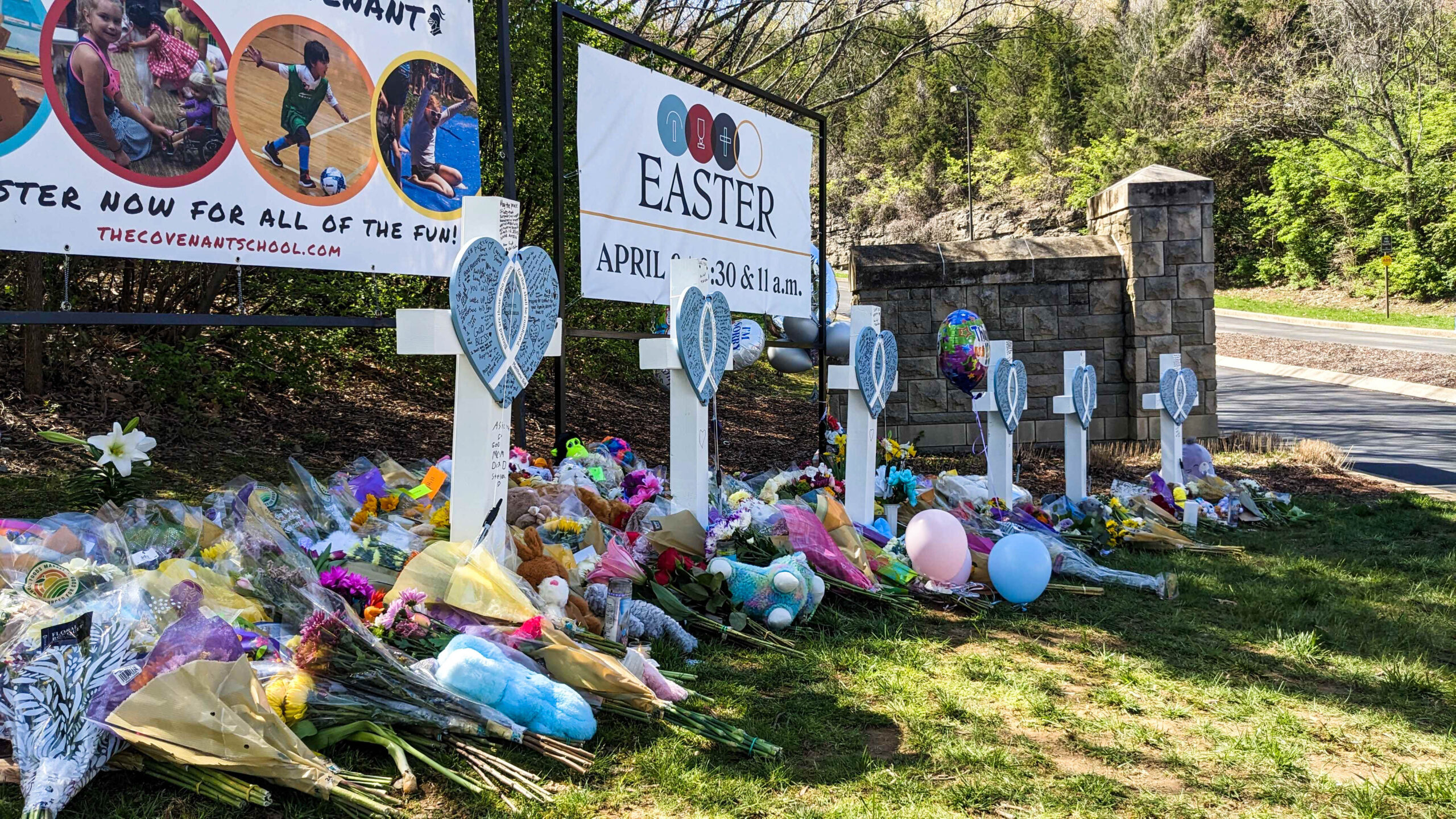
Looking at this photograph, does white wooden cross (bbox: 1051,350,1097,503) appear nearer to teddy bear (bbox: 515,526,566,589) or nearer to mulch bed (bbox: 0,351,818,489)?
mulch bed (bbox: 0,351,818,489)

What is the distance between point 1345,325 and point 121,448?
28.4m

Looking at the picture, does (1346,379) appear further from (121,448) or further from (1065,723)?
(121,448)

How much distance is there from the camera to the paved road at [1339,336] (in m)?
20.4

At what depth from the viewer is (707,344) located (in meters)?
4.77

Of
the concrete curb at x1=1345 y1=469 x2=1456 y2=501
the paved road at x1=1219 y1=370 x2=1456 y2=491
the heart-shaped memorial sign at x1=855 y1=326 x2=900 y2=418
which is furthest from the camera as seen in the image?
the paved road at x1=1219 y1=370 x2=1456 y2=491

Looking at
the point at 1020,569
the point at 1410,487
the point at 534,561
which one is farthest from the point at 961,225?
the point at 534,561

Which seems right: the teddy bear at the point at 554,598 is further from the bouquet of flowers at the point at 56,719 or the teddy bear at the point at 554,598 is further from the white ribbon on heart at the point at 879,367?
the white ribbon on heart at the point at 879,367

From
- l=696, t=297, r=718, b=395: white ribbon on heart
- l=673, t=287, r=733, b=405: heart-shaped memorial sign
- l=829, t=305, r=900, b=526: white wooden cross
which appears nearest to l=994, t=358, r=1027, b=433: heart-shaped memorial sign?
l=829, t=305, r=900, b=526: white wooden cross

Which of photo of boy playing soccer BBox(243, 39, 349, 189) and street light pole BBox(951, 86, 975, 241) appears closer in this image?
photo of boy playing soccer BBox(243, 39, 349, 189)

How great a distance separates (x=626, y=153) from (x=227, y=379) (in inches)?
123

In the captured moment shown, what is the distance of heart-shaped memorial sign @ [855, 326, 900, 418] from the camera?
560cm

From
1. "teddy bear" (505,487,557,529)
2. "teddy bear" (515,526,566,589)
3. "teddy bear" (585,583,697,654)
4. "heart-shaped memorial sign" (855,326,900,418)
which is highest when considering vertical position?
"heart-shaped memorial sign" (855,326,900,418)

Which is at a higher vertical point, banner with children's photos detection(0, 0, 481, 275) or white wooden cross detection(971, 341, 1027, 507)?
banner with children's photos detection(0, 0, 481, 275)

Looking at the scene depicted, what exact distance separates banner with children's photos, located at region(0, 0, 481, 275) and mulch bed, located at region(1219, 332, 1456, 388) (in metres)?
15.6
